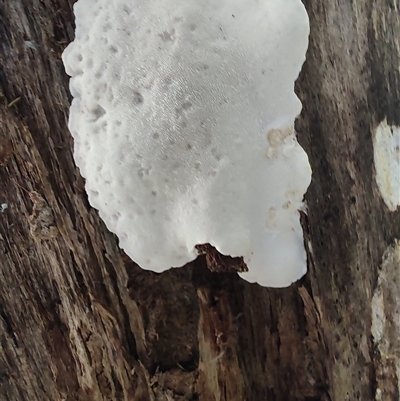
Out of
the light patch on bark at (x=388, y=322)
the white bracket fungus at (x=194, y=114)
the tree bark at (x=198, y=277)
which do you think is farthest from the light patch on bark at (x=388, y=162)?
the white bracket fungus at (x=194, y=114)

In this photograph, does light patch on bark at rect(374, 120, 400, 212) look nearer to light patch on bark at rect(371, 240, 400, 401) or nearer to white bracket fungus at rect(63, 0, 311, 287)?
light patch on bark at rect(371, 240, 400, 401)

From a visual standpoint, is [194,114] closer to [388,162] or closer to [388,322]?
[388,162]

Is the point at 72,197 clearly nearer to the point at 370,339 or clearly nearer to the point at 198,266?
the point at 198,266

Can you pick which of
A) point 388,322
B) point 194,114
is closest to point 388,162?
point 388,322

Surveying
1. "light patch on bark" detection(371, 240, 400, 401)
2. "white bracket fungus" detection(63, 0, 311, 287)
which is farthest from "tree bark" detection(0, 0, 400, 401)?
"white bracket fungus" detection(63, 0, 311, 287)

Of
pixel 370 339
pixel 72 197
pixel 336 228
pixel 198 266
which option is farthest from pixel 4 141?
pixel 370 339

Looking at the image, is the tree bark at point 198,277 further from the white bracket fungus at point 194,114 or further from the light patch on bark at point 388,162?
the white bracket fungus at point 194,114
